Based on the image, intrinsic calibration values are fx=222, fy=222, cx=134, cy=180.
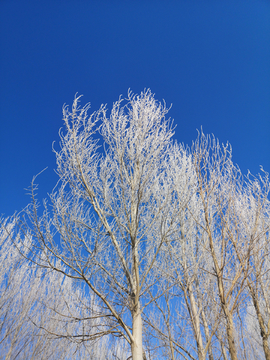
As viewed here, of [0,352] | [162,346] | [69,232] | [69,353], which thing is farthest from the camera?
[69,353]

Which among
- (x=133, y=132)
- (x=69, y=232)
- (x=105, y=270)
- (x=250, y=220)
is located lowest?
(x=105, y=270)

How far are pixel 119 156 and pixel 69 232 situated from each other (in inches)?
53.1

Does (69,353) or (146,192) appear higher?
(146,192)

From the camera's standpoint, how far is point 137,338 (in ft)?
8.64

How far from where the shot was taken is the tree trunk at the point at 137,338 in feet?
8.29

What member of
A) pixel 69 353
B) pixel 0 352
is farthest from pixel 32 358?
pixel 69 353

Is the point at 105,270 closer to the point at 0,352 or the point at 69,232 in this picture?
the point at 69,232

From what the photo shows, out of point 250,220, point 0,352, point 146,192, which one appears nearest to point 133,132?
point 146,192

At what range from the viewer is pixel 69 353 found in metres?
9.88

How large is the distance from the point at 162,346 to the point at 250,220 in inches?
122

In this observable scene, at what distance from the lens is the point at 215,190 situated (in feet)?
10.2

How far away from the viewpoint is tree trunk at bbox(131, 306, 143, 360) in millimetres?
2527

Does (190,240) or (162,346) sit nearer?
(162,346)

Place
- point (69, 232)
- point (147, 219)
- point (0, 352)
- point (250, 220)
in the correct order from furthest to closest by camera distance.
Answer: point (0, 352) < point (250, 220) < point (147, 219) < point (69, 232)
